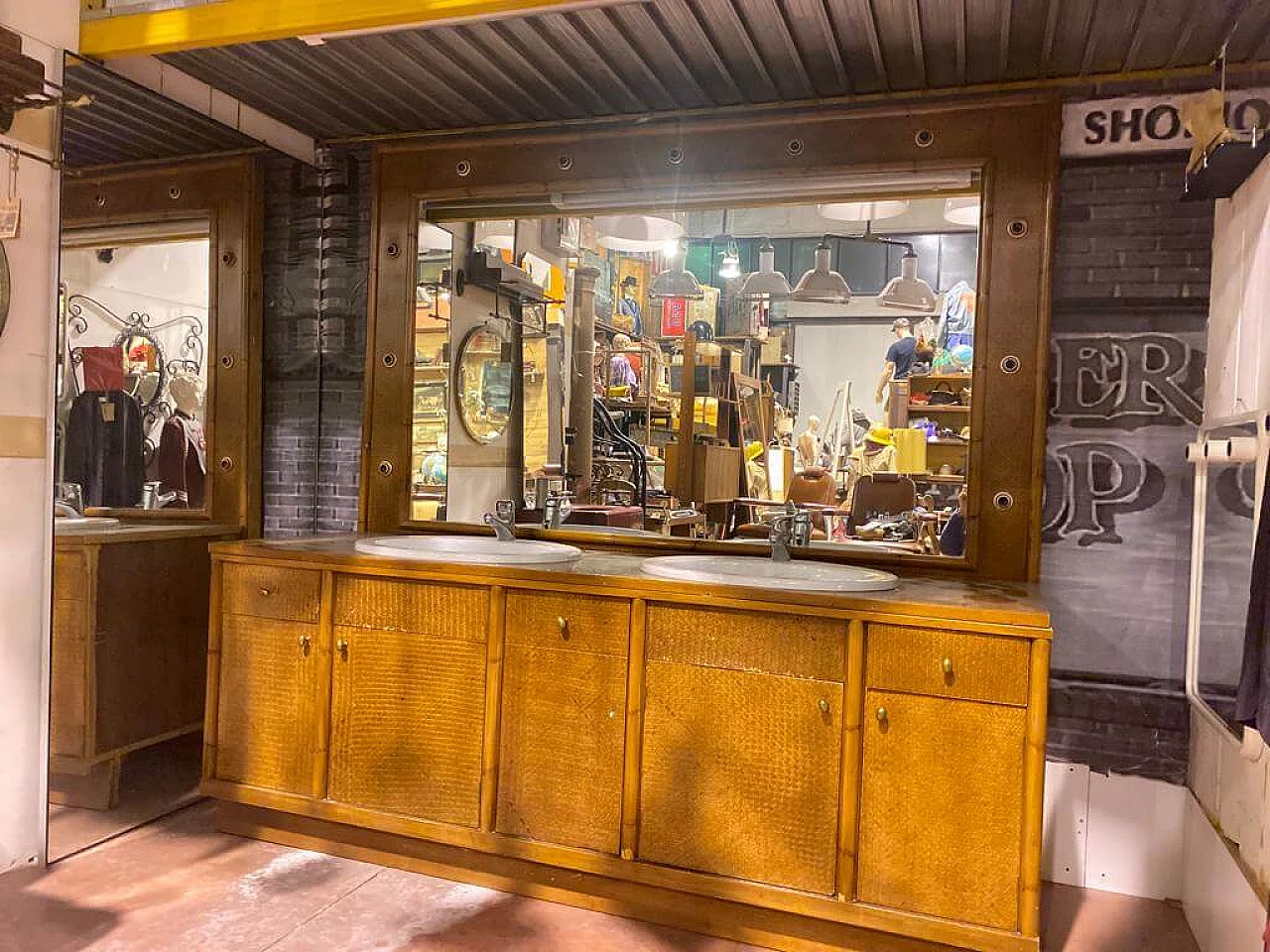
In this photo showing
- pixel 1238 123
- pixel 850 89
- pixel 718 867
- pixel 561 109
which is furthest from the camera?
pixel 561 109

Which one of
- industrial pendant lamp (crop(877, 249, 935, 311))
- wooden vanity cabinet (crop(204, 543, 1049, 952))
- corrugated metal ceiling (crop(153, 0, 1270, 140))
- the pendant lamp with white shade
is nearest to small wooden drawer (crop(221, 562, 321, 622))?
wooden vanity cabinet (crop(204, 543, 1049, 952))

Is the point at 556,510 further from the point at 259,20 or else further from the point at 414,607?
the point at 259,20

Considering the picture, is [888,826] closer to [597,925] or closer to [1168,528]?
[597,925]

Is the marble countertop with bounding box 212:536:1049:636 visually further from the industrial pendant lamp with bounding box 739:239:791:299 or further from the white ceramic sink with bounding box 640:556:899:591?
the industrial pendant lamp with bounding box 739:239:791:299

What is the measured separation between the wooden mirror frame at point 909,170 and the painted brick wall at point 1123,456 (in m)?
0.09

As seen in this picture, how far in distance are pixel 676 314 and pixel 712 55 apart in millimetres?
766

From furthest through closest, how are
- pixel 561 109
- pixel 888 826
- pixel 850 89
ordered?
pixel 561 109 → pixel 850 89 → pixel 888 826

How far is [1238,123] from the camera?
2621mm

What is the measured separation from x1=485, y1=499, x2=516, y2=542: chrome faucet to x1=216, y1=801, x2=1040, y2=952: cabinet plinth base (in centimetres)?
100

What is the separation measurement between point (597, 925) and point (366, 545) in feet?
4.25

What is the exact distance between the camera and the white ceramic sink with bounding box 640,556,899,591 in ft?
7.88

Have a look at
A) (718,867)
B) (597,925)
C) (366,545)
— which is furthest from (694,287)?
(597,925)

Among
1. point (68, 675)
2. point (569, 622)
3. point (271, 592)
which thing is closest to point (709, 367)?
point (569, 622)

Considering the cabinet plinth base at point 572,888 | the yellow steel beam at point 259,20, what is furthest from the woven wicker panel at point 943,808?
the yellow steel beam at point 259,20
